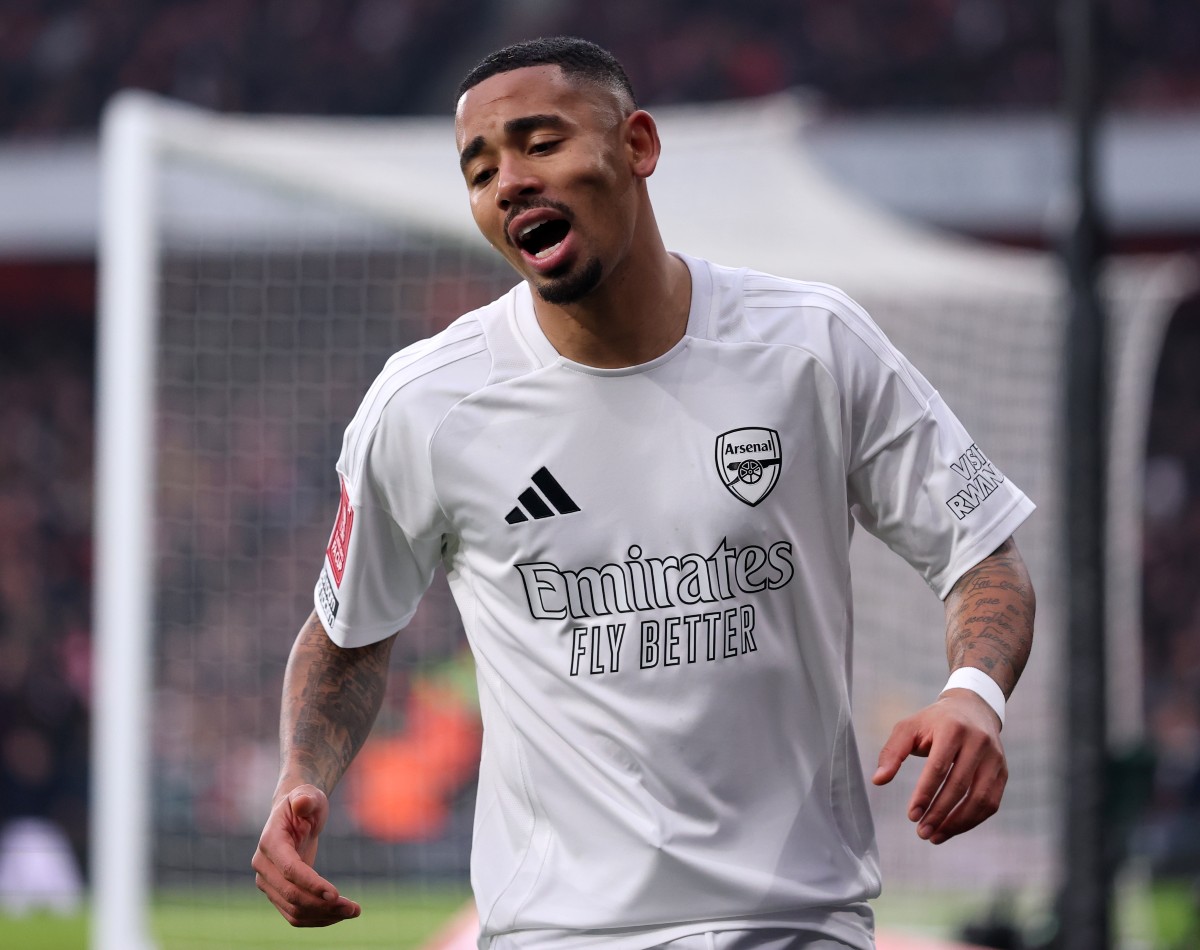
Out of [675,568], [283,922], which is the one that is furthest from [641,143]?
[283,922]

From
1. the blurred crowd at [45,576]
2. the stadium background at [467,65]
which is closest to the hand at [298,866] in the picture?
the blurred crowd at [45,576]

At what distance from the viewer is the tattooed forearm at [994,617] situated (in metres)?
2.30

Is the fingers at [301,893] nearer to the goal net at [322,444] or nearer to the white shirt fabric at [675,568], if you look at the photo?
the white shirt fabric at [675,568]

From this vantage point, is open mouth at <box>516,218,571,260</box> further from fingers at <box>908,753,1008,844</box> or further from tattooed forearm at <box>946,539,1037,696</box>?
fingers at <box>908,753,1008,844</box>

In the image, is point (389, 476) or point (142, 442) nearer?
point (389, 476)

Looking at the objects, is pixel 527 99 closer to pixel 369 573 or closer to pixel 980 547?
pixel 369 573

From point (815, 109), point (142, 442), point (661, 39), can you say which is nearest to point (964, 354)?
point (142, 442)

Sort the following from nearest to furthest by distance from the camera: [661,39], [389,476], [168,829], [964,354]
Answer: [389,476] < [168,829] < [964,354] < [661,39]

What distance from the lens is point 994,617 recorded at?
2.36 m

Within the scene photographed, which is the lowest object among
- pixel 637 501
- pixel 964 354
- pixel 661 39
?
pixel 637 501

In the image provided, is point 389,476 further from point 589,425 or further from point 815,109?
point 815,109

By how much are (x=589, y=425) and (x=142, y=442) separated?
12.7 feet

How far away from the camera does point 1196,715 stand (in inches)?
547

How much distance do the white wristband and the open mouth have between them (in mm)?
740
